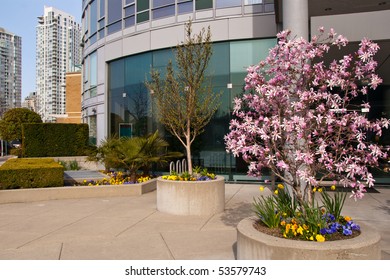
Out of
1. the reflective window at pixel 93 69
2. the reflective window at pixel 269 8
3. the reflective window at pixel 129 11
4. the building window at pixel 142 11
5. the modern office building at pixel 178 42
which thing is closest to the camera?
the reflective window at pixel 269 8

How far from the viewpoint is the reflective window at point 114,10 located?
640 inches

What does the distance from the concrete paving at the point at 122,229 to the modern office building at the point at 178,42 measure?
454cm

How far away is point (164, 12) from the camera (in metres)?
14.5

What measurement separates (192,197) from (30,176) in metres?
5.15

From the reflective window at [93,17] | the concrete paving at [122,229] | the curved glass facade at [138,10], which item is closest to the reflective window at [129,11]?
the curved glass facade at [138,10]

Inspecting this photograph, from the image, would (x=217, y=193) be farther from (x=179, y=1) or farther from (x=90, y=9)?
(x=90, y=9)

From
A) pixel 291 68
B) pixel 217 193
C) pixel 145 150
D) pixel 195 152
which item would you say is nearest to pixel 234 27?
pixel 195 152

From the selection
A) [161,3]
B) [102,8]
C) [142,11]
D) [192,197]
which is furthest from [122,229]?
[102,8]

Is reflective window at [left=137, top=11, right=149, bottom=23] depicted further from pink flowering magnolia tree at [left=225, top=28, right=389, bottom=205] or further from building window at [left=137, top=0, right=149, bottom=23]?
pink flowering magnolia tree at [left=225, top=28, right=389, bottom=205]

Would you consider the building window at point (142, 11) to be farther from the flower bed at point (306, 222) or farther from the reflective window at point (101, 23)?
the flower bed at point (306, 222)

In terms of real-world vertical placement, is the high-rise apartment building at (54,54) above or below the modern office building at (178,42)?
above

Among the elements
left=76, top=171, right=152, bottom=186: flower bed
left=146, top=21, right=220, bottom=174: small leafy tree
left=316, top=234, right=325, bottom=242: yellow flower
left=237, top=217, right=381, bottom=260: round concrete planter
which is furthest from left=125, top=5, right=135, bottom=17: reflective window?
left=316, top=234, right=325, bottom=242: yellow flower

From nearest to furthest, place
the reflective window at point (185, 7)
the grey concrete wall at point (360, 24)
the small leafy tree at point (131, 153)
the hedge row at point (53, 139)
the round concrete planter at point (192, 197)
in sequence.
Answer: the round concrete planter at point (192, 197) → the grey concrete wall at point (360, 24) → the small leafy tree at point (131, 153) → the reflective window at point (185, 7) → the hedge row at point (53, 139)

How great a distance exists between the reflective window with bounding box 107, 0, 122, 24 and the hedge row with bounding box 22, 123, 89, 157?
5.97 m
